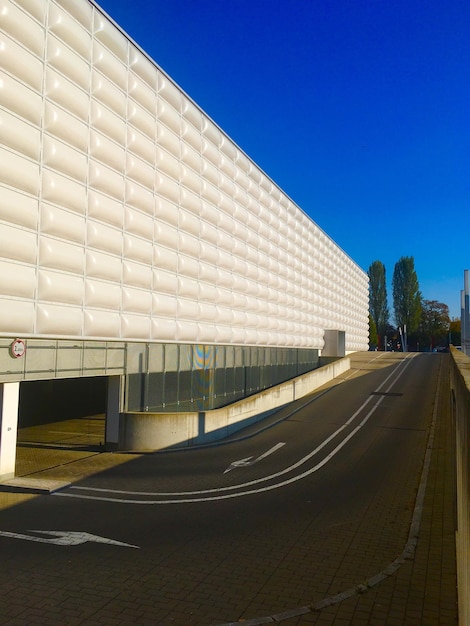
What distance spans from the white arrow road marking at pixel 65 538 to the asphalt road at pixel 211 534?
36 mm

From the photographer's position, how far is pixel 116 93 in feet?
58.7

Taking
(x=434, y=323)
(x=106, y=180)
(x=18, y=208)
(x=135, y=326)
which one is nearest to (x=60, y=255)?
(x=18, y=208)

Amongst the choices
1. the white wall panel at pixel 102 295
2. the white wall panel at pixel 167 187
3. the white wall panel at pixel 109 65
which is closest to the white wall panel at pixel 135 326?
the white wall panel at pixel 102 295

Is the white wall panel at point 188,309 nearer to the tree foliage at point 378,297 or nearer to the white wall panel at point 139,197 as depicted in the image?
the white wall panel at point 139,197

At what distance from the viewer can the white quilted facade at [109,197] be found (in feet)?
46.6

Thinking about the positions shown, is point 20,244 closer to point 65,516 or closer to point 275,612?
point 65,516

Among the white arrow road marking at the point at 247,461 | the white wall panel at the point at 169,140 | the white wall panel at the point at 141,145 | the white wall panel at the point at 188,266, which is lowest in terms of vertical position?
the white arrow road marking at the point at 247,461

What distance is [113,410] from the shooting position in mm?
18625

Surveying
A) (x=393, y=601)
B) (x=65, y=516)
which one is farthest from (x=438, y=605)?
(x=65, y=516)

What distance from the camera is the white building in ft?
46.6

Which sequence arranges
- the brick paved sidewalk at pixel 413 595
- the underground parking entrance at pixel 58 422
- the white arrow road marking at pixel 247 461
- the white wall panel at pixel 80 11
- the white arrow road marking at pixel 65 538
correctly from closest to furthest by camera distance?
the brick paved sidewalk at pixel 413 595 < the white arrow road marking at pixel 65 538 < the white wall panel at pixel 80 11 < the white arrow road marking at pixel 247 461 < the underground parking entrance at pixel 58 422

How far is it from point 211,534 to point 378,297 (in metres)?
95.6

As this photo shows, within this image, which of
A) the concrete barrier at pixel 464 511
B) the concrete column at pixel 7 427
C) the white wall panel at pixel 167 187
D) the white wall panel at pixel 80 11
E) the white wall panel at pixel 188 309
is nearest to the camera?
the concrete barrier at pixel 464 511

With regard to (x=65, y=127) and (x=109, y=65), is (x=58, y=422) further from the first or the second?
(x=109, y=65)
